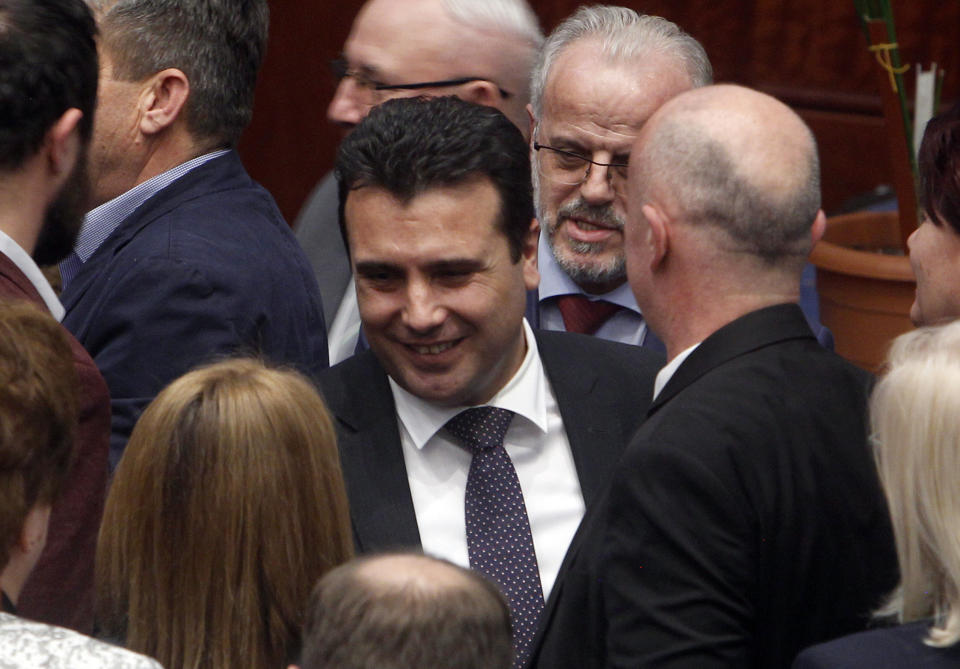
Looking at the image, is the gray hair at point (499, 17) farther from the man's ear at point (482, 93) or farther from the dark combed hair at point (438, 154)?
the dark combed hair at point (438, 154)

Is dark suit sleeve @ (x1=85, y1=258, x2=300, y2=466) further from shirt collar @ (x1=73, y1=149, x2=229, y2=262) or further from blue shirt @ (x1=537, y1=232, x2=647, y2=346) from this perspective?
blue shirt @ (x1=537, y1=232, x2=647, y2=346)

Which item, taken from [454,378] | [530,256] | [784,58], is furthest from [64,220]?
[784,58]

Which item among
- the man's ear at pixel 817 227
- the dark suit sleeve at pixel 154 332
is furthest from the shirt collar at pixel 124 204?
the man's ear at pixel 817 227

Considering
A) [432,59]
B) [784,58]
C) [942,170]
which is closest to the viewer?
[942,170]

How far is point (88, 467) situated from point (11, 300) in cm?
27

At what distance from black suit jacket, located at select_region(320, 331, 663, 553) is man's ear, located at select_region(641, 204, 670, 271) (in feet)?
1.47

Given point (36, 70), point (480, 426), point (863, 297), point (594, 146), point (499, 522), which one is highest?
point (36, 70)

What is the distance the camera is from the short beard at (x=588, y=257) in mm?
2893

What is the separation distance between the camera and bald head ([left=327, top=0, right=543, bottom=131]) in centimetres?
325

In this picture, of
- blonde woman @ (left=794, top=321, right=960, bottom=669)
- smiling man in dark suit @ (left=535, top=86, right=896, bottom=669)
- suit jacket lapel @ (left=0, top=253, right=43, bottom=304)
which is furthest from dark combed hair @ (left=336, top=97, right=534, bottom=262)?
blonde woman @ (left=794, top=321, right=960, bottom=669)

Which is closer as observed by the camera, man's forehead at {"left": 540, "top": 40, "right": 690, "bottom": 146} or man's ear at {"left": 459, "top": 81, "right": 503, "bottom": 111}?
man's forehead at {"left": 540, "top": 40, "right": 690, "bottom": 146}

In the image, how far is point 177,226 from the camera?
8.09 ft

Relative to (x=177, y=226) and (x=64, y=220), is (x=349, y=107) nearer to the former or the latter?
(x=177, y=226)

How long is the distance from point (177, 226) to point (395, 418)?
541mm
